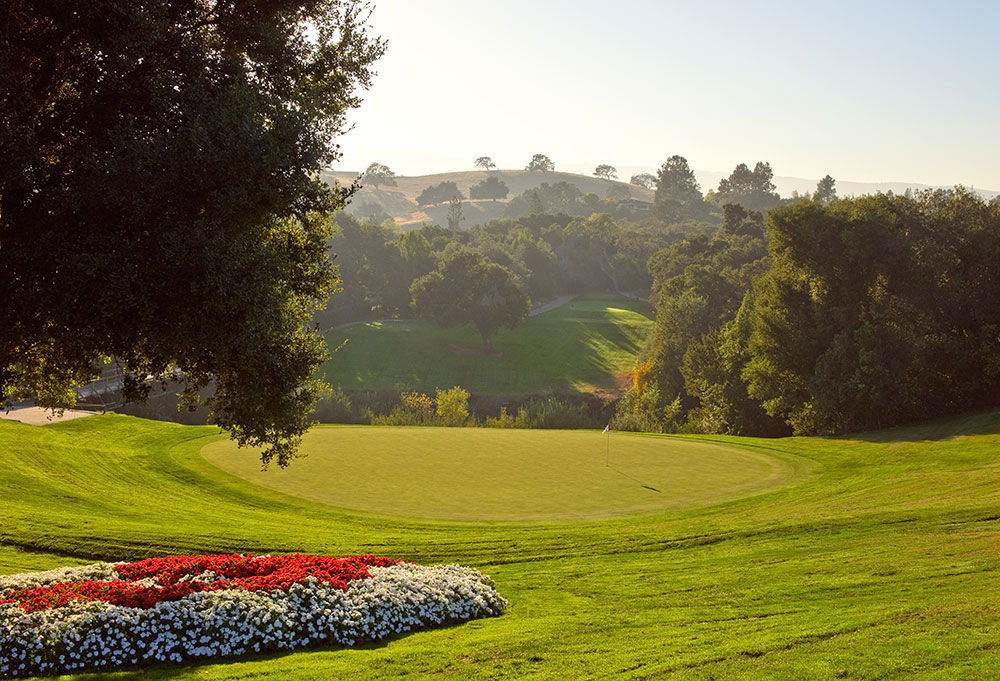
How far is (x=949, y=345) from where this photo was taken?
39719 mm

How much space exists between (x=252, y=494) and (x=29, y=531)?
6.89 meters

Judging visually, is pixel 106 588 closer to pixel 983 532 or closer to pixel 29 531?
pixel 29 531

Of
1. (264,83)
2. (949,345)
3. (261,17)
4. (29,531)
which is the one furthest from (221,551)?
(949,345)

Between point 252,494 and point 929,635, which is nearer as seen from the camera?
point 929,635

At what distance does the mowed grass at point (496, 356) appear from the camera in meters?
91.1

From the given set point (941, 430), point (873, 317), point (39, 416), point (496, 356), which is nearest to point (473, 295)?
point (496, 356)

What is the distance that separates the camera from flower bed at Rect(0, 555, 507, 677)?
1052 centimetres

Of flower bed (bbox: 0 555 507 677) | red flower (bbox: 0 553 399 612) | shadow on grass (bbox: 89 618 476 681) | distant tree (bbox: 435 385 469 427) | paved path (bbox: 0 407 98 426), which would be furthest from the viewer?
distant tree (bbox: 435 385 469 427)

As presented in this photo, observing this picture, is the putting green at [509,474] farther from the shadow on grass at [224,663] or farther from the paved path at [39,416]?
the shadow on grass at [224,663]

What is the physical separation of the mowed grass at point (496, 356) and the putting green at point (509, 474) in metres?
54.0

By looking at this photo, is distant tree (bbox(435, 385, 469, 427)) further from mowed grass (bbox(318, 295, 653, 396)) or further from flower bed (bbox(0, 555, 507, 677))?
flower bed (bbox(0, 555, 507, 677))

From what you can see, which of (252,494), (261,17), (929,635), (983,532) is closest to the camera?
(929,635)

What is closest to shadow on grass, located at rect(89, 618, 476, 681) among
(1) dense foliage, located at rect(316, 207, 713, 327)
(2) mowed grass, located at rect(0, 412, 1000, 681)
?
(2) mowed grass, located at rect(0, 412, 1000, 681)

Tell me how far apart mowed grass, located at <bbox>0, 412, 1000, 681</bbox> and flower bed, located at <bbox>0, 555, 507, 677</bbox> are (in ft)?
1.50
